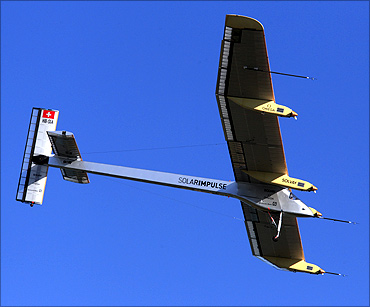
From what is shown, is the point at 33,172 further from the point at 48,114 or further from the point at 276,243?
the point at 276,243

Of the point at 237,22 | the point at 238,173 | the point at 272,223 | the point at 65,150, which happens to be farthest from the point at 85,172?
the point at 237,22

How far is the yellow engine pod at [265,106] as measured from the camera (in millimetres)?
35875

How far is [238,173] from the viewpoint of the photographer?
42.5 meters

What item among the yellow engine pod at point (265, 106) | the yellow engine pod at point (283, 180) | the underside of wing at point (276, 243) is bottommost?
the underside of wing at point (276, 243)

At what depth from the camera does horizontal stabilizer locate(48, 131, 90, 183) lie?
43750 mm

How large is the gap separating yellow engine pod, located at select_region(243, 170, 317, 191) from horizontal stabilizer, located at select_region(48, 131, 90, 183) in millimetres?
11922

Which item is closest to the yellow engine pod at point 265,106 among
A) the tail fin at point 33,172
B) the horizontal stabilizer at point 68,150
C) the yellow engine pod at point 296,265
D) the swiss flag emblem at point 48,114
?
the horizontal stabilizer at point 68,150

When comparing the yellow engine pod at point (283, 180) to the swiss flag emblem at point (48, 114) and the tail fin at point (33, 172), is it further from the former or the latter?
the swiss flag emblem at point (48, 114)

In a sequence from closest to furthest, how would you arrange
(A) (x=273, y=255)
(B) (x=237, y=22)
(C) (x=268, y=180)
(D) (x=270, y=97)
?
(B) (x=237, y=22) < (D) (x=270, y=97) < (C) (x=268, y=180) < (A) (x=273, y=255)

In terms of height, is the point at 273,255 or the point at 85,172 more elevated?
the point at 85,172

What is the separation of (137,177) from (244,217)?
29.2ft

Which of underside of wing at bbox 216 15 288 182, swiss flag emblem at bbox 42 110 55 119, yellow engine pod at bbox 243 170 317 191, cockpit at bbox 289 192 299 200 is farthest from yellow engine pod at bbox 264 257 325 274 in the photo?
swiss flag emblem at bbox 42 110 55 119

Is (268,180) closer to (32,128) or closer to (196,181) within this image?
(196,181)

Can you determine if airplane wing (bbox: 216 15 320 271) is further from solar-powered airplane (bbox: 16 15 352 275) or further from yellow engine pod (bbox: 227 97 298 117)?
yellow engine pod (bbox: 227 97 298 117)
